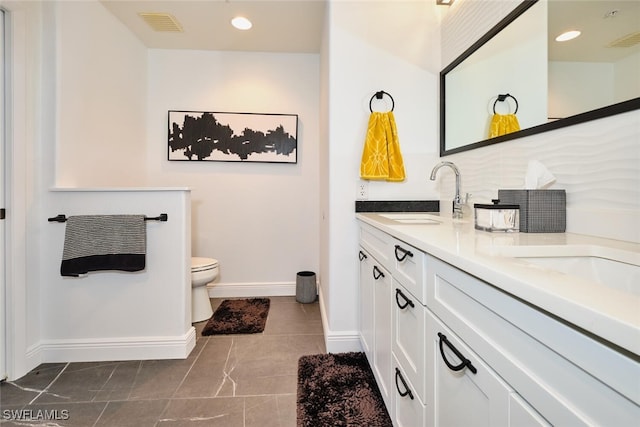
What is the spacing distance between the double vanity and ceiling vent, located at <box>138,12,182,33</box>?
2507 millimetres

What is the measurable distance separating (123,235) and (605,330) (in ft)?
6.74

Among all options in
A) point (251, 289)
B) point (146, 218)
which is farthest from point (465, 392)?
point (251, 289)

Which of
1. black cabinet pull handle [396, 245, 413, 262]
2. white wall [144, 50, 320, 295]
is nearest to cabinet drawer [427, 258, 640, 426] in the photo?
black cabinet pull handle [396, 245, 413, 262]

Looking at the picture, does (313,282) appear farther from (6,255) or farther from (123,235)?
(6,255)

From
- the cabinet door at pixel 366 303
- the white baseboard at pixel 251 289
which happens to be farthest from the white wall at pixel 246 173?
the cabinet door at pixel 366 303

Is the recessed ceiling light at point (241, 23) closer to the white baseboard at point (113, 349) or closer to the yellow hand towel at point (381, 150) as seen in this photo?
the yellow hand towel at point (381, 150)

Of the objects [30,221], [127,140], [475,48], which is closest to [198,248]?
[127,140]

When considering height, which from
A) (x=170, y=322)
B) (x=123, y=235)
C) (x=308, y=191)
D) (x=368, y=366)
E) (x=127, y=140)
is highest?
(x=127, y=140)

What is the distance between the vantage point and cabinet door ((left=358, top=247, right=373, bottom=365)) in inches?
62.9

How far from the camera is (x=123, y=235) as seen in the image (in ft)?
5.83

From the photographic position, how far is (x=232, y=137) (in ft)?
9.80

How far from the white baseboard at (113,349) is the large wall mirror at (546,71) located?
6.95ft

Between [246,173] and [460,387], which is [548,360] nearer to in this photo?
[460,387]

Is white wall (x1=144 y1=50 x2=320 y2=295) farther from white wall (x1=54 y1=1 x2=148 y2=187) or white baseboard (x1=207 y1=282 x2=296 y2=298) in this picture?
white wall (x1=54 y1=1 x2=148 y2=187)
